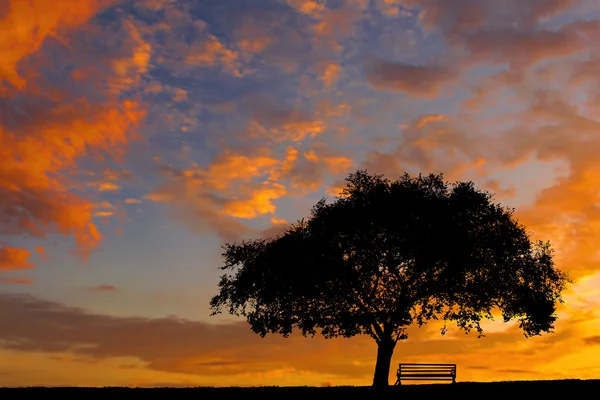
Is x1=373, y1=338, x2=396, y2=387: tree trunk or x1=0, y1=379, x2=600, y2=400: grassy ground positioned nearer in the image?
x1=0, y1=379, x2=600, y2=400: grassy ground

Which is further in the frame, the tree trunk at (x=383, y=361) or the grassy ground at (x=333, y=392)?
the tree trunk at (x=383, y=361)

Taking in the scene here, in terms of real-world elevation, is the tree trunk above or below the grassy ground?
above

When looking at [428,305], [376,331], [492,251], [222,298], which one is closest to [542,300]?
[492,251]

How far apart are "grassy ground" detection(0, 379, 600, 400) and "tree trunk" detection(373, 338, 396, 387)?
3.95 m

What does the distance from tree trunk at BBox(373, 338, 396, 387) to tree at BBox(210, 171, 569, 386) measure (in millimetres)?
68

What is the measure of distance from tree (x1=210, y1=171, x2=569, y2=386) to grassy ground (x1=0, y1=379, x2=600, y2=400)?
20.2 feet

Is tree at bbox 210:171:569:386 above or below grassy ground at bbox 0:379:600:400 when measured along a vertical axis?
above

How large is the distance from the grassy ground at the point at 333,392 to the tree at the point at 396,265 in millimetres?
6168

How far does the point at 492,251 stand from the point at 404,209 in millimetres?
6961

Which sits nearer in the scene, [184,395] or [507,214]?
[184,395]

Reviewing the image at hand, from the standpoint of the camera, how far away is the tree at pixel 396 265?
145ft

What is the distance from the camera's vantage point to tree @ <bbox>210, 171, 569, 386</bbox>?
145 ft

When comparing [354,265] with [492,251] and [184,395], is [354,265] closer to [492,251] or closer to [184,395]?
[492,251]

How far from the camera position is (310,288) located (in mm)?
44625
